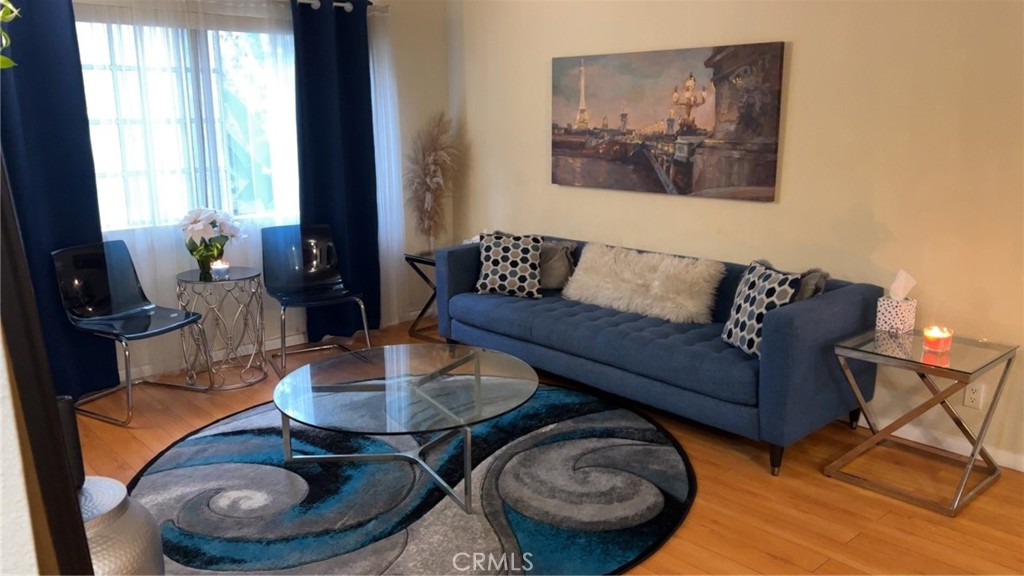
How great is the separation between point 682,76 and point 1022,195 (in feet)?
5.63

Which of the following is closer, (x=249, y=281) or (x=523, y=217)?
(x=249, y=281)

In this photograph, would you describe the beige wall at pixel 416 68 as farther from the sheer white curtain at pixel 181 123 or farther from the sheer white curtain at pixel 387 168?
the sheer white curtain at pixel 181 123

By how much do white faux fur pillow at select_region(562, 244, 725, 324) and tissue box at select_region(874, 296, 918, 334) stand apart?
2.69 ft

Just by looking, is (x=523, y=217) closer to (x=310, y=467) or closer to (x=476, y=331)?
(x=476, y=331)

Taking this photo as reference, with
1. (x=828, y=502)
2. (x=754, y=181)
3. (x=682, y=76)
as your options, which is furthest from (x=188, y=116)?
(x=828, y=502)

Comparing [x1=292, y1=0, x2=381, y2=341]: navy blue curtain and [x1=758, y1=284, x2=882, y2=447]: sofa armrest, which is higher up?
[x1=292, y1=0, x2=381, y2=341]: navy blue curtain

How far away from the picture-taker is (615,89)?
14.6 ft

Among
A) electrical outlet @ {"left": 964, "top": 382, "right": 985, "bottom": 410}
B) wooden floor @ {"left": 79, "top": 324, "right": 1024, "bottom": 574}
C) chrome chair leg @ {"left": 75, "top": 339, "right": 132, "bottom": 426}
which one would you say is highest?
electrical outlet @ {"left": 964, "top": 382, "right": 985, "bottom": 410}

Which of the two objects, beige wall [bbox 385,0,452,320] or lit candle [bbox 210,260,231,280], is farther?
beige wall [bbox 385,0,452,320]

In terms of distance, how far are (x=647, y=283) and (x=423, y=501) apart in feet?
5.87

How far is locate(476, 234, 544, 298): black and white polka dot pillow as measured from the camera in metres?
4.51

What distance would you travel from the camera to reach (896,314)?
128 inches

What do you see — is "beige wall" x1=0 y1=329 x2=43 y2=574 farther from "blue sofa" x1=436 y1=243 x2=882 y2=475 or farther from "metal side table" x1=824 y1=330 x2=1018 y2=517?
"metal side table" x1=824 y1=330 x2=1018 y2=517

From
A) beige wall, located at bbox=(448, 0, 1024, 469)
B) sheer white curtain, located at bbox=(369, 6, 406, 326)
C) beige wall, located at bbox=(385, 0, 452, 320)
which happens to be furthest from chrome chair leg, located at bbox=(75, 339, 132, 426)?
beige wall, located at bbox=(448, 0, 1024, 469)
